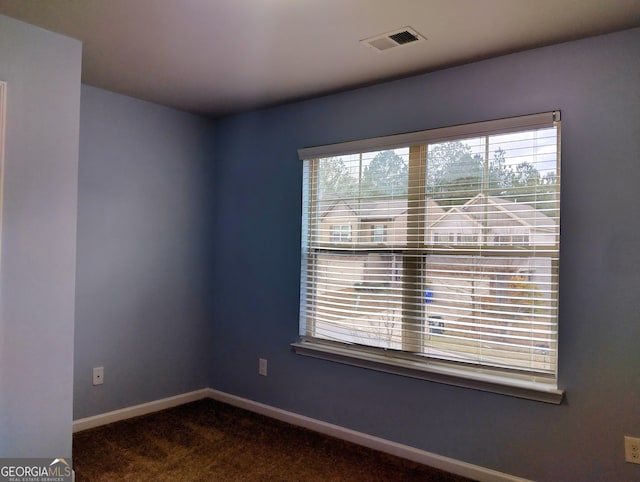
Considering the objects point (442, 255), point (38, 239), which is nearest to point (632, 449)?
point (442, 255)

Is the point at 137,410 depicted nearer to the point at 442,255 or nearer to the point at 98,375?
the point at 98,375

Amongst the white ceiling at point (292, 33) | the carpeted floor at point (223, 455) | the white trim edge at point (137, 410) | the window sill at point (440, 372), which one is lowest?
the carpeted floor at point (223, 455)

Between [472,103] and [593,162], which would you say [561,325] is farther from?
[472,103]

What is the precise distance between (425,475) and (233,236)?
2244 millimetres

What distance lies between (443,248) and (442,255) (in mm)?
42

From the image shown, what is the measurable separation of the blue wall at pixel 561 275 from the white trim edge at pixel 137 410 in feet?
1.84

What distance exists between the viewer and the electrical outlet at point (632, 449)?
219cm

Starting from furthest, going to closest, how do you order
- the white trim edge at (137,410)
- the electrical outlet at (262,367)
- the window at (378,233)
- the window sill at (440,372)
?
the electrical outlet at (262,367) → the white trim edge at (137,410) → the window at (378,233) → the window sill at (440,372)

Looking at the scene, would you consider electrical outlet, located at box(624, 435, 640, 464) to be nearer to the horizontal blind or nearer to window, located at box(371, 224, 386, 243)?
the horizontal blind

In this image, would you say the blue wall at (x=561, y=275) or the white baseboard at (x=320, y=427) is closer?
the blue wall at (x=561, y=275)

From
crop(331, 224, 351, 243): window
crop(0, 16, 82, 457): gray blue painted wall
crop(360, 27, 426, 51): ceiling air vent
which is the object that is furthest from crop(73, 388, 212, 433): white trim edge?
crop(360, 27, 426, 51): ceiling air vent

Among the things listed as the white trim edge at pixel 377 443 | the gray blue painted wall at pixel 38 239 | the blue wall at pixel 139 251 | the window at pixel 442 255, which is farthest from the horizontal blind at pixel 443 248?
the gray blue painted wall at pixel 38 239

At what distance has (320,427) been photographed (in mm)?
3250

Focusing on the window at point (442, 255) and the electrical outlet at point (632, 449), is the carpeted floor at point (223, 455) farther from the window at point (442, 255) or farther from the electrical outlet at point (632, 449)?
the electrical outlet at point (632, 449)
